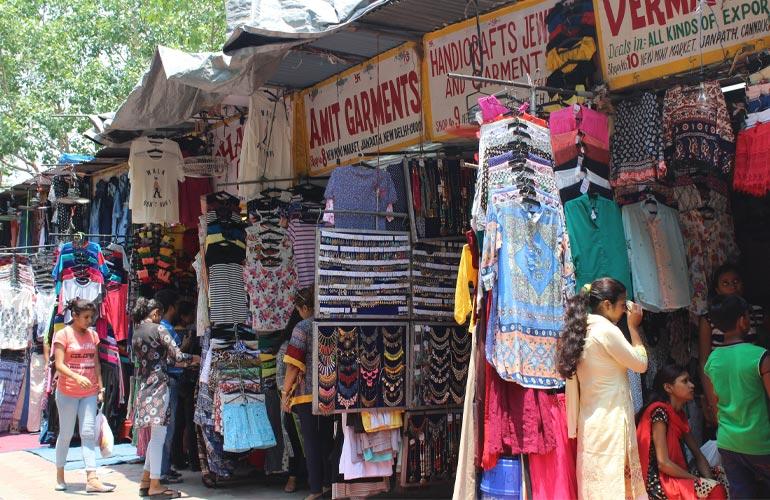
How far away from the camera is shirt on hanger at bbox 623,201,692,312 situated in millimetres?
5645

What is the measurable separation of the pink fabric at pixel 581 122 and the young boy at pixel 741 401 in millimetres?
1177

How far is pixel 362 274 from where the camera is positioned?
6.80 meters

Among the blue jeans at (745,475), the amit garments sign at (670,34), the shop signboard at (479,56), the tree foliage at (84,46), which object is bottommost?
the blue jeans at (745,475)

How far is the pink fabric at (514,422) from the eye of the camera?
16.1 feet

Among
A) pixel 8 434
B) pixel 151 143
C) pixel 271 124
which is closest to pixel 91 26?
pixel 8 434

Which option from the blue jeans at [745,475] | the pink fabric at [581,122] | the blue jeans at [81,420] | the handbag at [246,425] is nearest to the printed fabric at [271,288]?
the handbag at [246,425]

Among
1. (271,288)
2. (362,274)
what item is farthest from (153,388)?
(362,274)

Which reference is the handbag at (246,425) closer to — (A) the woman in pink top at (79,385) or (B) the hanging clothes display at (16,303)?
(A) the woman in pink top at (79,385)

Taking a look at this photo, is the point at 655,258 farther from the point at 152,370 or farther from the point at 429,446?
the point at 152,370

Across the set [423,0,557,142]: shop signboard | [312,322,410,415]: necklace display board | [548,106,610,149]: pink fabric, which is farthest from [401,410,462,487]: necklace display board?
[548,106,610,149]: pink fabric

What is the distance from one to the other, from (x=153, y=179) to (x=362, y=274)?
11.9 ft

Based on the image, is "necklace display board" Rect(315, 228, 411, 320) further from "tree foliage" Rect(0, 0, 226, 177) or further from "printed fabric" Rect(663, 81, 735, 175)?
"tree foliage" Rect(0, 0, 226, 177)

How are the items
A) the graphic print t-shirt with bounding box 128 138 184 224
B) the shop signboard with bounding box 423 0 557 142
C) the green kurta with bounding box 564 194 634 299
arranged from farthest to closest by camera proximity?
the graphic print t-shirt with bounding box 128 138 184 224, the shop signboard with bounding box 423 0 557 142, the green kurta with bounding box 564 194 634 299

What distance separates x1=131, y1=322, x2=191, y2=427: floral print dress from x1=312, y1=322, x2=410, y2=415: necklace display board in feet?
6.30
